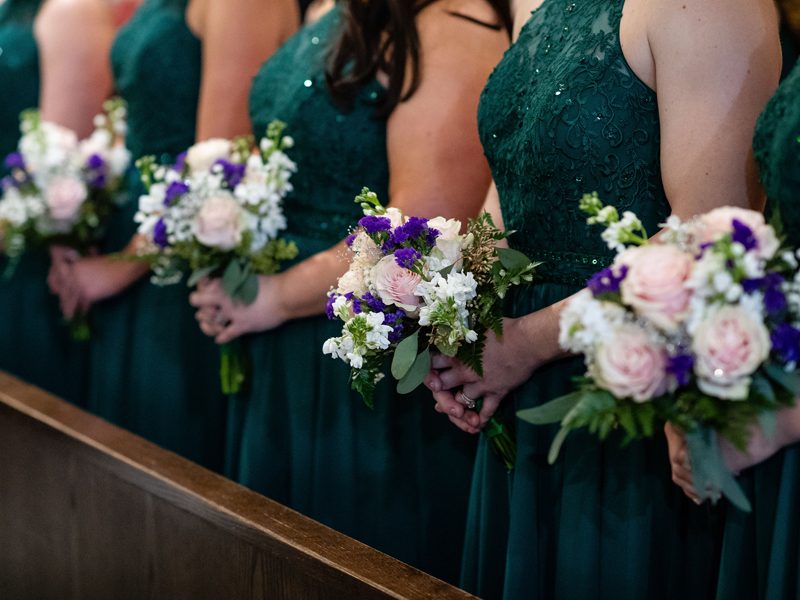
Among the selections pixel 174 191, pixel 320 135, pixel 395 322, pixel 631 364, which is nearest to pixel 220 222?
pixel 174 191

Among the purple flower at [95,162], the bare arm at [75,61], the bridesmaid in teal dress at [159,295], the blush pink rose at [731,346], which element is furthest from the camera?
the bare arm at [75,61]

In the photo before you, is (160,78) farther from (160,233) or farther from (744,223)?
(744,223)

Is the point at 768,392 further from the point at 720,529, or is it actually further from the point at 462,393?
the point at 462,393

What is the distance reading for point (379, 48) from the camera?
70.1 inches

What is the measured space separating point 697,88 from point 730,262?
37cm

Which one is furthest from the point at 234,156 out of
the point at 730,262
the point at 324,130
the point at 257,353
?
the point at 730,262

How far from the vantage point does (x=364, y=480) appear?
6.23 feet

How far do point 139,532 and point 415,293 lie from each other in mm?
921

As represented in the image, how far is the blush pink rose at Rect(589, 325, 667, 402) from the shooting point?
83cm

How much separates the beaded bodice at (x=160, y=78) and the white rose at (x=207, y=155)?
64cm

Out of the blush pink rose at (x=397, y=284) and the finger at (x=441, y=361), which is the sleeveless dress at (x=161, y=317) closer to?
the finger at (x=441, y=361)

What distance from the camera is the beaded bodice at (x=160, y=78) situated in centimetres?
247

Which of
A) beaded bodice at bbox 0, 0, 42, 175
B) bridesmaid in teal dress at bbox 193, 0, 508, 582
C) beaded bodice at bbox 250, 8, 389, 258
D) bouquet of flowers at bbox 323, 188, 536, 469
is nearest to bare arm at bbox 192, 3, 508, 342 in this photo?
bridesmaid in teal dress at bbox 193, 0, 508, 582

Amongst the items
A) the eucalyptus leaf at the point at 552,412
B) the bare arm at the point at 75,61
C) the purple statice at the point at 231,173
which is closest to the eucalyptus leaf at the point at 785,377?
the eucalyptus leaf at the point at 552,412
